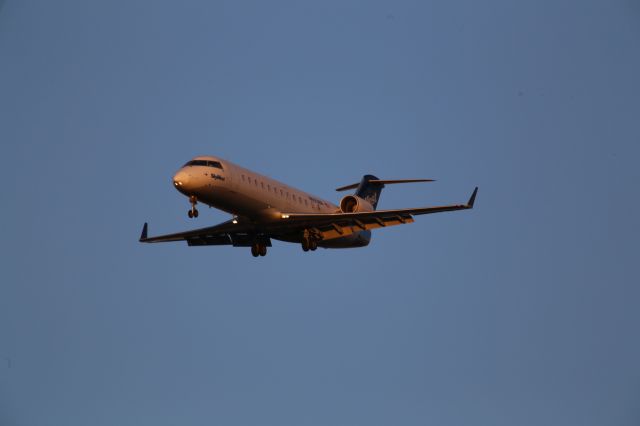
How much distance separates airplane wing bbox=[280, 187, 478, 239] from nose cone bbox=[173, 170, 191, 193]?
3.76m

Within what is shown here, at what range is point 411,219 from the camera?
3500 centimetres

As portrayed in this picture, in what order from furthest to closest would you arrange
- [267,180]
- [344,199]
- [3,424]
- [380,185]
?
[3,424], [380,185], [344,199], [267,180]

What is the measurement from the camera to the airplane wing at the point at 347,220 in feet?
112

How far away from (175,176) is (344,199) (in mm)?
7322

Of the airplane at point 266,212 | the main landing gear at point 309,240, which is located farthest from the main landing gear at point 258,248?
the main landing gear at point 309,240

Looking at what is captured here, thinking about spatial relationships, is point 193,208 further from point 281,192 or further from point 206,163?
point 281,192

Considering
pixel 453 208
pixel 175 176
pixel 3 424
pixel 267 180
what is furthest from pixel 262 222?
pixel 3 424

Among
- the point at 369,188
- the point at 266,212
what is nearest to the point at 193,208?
the point at 266,212

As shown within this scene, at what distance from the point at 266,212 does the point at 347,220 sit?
3.01 m

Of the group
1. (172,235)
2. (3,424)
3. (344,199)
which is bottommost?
(3,424)

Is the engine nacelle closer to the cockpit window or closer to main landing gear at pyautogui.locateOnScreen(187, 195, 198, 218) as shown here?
the cockpit window

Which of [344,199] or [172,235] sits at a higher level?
[344,199]

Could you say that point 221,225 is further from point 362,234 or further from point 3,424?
point 3,424

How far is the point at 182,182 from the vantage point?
31531mm
